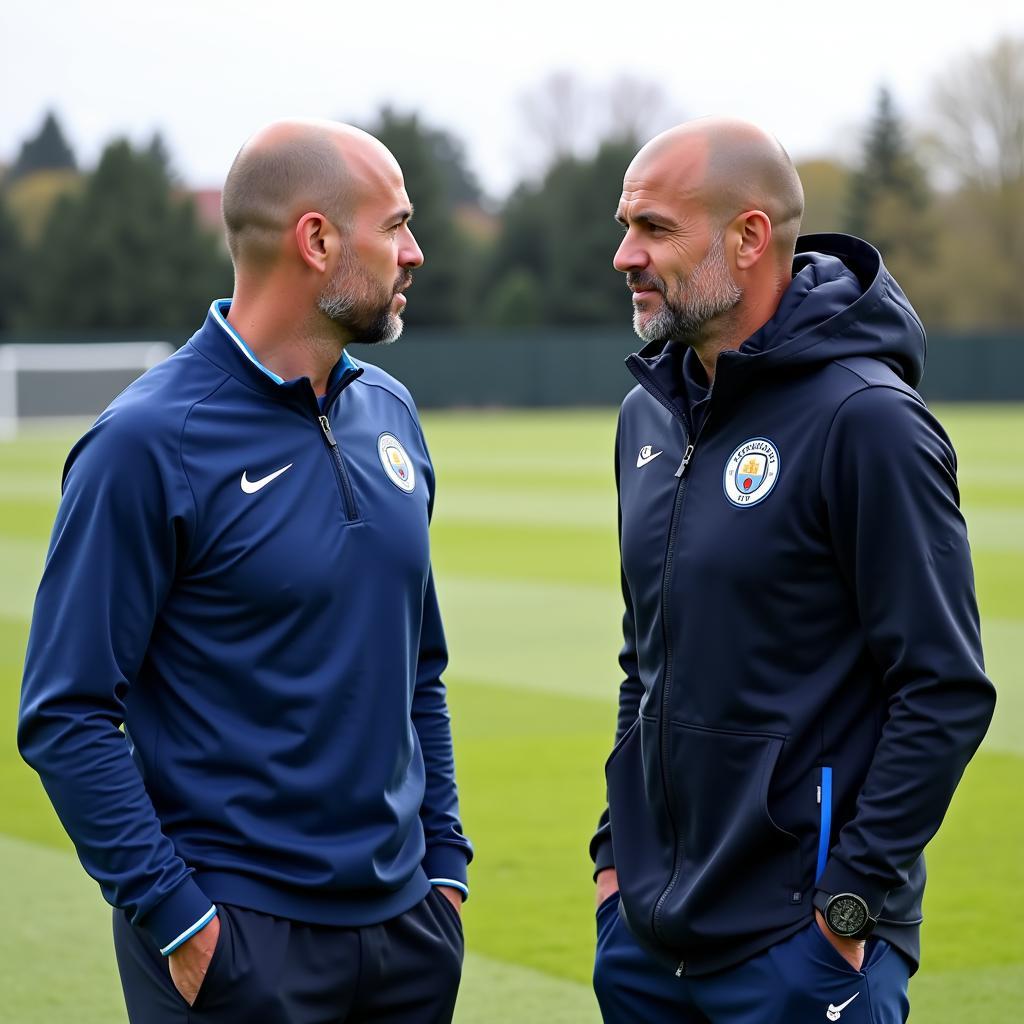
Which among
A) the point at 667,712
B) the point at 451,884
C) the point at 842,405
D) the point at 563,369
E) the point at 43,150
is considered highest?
the point at 842,405

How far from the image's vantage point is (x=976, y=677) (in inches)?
119

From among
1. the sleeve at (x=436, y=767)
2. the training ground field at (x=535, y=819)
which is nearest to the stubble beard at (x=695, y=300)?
the sleeve at (x=436, y=767)

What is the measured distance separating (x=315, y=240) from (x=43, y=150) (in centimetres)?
9623

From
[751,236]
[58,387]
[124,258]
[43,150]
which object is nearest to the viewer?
[751,236]

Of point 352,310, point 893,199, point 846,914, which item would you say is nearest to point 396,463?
point 352,310

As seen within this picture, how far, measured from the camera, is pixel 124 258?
203 feet

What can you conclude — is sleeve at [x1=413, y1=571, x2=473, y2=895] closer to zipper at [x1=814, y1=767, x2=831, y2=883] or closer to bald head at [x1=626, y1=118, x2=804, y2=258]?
zipper at [x1=814, y1=767, x2=831, y2=883]

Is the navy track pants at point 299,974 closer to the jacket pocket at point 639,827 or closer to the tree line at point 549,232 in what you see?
the jacket pocket at point 639,827

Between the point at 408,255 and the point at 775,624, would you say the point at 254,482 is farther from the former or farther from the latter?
the point at 775,624

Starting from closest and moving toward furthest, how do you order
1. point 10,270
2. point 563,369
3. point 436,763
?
point 436,763 < point 563,369 < point 10,270

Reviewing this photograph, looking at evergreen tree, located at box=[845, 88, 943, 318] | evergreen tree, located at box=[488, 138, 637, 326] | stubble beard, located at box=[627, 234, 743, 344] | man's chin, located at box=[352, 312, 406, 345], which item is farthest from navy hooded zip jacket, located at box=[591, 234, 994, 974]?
evergreen tree, located at box=[845, 88, 943, 318]

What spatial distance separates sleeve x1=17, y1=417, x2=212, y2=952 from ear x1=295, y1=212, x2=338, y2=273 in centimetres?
47

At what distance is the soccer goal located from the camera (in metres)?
44.3

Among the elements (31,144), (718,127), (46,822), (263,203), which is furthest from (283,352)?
(31,144)
